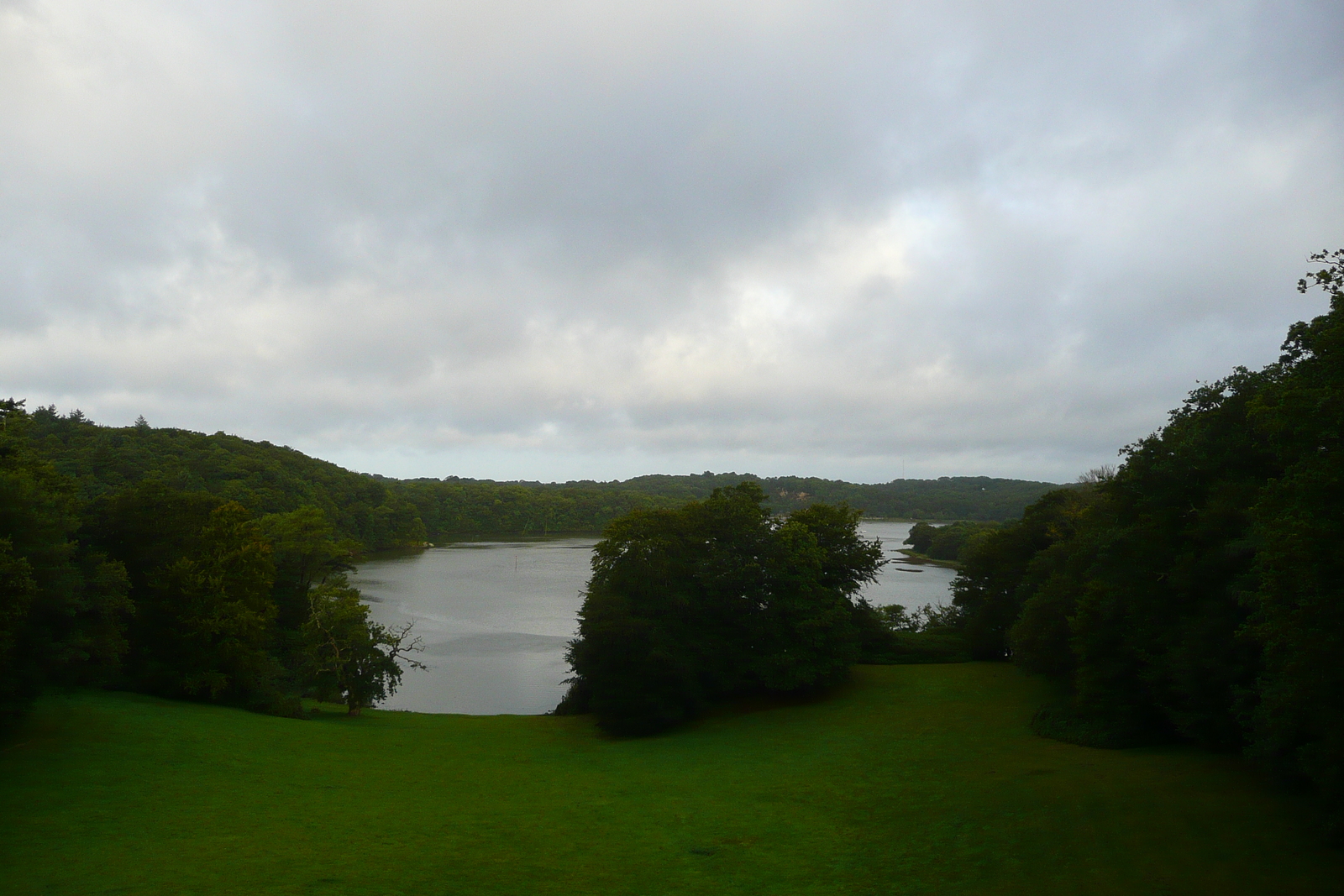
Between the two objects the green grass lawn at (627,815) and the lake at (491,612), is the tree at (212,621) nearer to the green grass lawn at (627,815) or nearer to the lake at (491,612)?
the green grass lawn at (627,815)

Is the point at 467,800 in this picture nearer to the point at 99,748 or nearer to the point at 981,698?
the point at 99,748

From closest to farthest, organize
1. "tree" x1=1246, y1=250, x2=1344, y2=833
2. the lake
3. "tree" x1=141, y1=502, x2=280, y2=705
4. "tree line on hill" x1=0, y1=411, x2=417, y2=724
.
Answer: "tree" x1=1246, y1=250, x2=1344, y2=833 → "tree line on hill" x1=0, y1=411, x2=417, y2=724 → "tree" x1=141, y1=502, x2=280, y2=705 → the lake

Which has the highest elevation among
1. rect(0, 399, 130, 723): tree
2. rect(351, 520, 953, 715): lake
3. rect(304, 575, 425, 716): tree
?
rect(0, 399, 130, 723): tree

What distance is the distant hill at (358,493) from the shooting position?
73.7m

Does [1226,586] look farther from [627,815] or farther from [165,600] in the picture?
[165,600]

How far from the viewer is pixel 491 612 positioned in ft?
192

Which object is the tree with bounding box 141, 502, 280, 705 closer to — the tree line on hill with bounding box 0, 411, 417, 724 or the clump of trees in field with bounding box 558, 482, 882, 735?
the tree line on hill with bounding box 0, 411, 417, 724

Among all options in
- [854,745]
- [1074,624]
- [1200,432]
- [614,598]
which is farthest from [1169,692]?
[614,598]

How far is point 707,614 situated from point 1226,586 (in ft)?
60.4

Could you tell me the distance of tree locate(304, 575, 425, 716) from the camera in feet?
94.7

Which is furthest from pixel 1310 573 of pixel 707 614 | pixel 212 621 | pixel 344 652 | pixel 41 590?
pixel 344 652

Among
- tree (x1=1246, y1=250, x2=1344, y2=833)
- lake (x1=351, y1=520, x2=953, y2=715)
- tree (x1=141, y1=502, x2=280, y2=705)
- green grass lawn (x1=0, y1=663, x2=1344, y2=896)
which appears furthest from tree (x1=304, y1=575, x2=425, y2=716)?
tree (x1=1246, y1=250, x2=1344, y2=833)

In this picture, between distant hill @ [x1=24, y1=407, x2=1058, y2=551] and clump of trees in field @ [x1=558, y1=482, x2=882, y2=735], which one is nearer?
clump of trees in field @ [x1=558, y1=482, x2=882, y2=735]

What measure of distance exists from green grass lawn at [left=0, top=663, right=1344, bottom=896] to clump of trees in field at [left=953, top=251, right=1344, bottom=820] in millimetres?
1312
